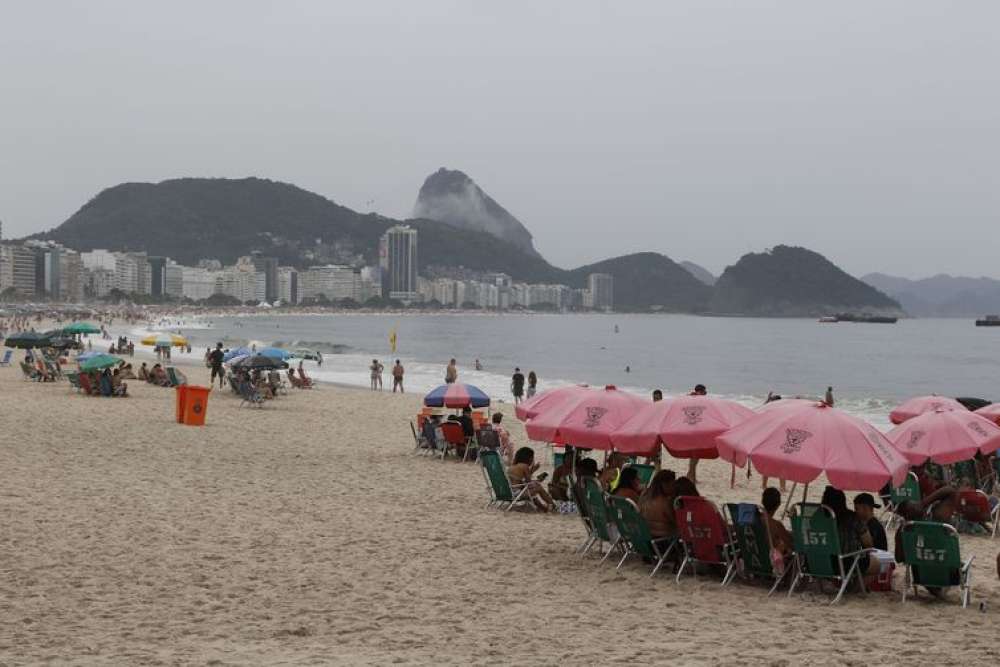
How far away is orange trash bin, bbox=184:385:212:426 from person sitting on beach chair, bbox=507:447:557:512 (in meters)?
8.31

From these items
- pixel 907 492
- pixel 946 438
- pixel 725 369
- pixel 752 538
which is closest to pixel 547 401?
pixel 752 538

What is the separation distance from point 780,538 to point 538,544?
86.9 inches

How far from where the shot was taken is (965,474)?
1149 cm

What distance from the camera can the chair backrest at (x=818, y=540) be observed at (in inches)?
275

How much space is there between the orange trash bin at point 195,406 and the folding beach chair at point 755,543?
39.0ft

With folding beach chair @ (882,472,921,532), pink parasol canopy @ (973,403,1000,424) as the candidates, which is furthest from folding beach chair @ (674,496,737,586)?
pink parasol canopy @ (973,403,1000,424)

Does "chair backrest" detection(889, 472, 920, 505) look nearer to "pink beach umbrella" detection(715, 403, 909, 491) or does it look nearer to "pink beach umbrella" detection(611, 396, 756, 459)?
"pink beach umbrella" detection(611, 396, 756, 459)

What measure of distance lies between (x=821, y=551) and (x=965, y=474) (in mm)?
5246

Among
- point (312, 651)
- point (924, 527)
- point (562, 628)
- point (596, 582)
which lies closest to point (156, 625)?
point (312, 651)

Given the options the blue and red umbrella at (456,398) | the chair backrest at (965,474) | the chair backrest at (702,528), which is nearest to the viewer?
the chair backrest at (702,528)

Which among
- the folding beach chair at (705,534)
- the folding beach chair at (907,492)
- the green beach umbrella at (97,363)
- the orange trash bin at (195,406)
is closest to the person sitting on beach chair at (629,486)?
the folding beach chair at (705,534)

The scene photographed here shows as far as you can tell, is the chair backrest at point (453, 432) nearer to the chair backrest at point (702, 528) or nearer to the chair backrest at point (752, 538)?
the chair backrest at point (702, 528)

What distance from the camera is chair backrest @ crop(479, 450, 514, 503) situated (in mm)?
10578

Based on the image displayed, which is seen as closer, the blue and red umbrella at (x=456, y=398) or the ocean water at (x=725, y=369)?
the blue and red umbrella at (x=456, y=398)
